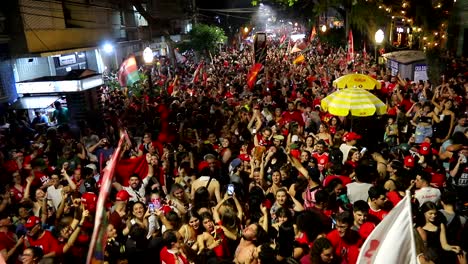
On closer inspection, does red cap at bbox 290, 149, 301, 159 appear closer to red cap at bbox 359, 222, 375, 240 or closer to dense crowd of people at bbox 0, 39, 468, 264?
dense crowd of people at bbox 0, 39, 468, 264

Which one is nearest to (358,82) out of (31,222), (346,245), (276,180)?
(276,180)

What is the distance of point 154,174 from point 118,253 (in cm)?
273

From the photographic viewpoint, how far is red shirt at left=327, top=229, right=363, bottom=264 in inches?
173

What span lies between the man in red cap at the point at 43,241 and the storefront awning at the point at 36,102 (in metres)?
9.33

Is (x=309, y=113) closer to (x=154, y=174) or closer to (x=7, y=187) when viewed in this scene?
(x=154, y=174)

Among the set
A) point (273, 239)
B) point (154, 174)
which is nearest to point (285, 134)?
point (154, 174)

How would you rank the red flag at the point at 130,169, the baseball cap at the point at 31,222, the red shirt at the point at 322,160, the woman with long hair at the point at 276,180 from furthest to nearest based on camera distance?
the red flag at the point at 130,169, the red shirt at the point at 322,160, the woman with long hair at the point at 276,180, the baseball cap at the point at 31,222

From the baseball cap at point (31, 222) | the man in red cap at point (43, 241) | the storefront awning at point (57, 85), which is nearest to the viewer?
the man in red cap at point (43, 241)

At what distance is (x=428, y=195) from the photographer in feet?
18.3

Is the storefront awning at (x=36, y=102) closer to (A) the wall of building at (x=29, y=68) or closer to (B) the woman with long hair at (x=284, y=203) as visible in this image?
(A) the wall of building at (x=29, y=68)

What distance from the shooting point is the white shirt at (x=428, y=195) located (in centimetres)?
558

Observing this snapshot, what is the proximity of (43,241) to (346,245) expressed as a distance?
3662mm

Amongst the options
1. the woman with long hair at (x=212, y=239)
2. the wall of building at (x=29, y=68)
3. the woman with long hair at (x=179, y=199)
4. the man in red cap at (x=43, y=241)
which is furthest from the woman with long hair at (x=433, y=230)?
the wall of building at (x=29, y=68)

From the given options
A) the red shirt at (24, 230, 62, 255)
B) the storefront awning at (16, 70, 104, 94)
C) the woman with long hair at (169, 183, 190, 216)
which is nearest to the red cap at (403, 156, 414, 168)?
the woman with long hair at (169, 183, 190, 216)
